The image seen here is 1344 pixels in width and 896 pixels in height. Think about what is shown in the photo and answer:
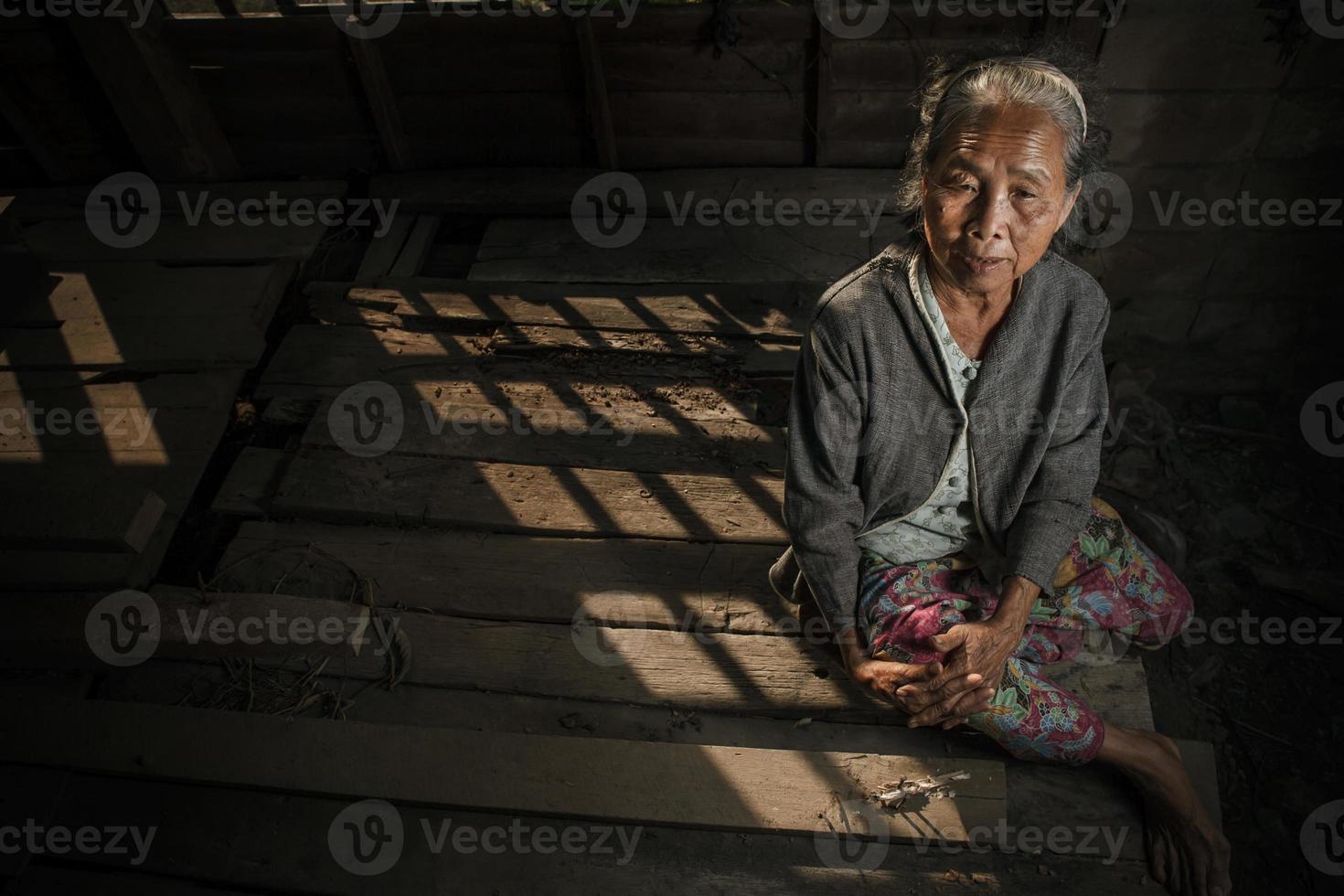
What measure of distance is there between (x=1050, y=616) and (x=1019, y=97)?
139cm

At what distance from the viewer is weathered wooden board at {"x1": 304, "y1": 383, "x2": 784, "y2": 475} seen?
322cm

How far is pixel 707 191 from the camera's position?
4.25 m

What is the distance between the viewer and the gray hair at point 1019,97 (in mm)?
1817

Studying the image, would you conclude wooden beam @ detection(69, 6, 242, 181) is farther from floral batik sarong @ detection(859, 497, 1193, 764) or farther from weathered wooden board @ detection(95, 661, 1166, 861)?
floral batik sarong @ detection(859, 497, 1193, 764)

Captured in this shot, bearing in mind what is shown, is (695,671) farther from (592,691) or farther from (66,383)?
(66,383)

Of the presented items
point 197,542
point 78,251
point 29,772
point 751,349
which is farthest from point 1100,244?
point 78,251

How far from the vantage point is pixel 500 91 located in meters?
4.18

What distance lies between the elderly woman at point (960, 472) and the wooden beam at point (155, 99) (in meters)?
3.68

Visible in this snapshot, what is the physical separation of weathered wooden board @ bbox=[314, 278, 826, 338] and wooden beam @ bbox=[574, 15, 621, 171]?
791mm

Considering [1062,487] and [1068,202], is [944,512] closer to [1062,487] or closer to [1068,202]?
[1062,487]

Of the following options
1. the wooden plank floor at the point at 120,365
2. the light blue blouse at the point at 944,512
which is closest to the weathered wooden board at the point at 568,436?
the wooden plank floor at the point at 120,365

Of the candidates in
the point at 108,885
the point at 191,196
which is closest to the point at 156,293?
the point at 191,196

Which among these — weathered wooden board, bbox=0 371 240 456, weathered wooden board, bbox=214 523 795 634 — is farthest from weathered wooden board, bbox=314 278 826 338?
weathered wooden board, bbox=214 523 795 634

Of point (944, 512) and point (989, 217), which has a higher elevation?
point (989, 217)
